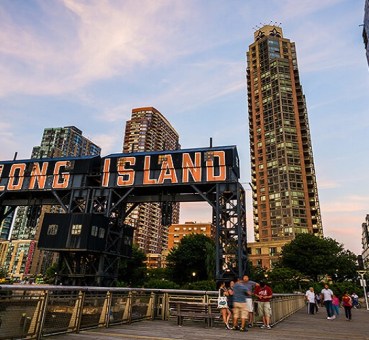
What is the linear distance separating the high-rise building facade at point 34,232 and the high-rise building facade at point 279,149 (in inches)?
2902

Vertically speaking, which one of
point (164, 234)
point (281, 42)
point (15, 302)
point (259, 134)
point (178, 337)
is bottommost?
point (178, 337)

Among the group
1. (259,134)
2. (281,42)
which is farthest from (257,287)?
(281,42)

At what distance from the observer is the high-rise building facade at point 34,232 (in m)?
138

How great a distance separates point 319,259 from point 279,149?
4343 cm

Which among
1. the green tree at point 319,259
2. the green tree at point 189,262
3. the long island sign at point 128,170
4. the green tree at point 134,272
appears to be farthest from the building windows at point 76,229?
the green tree at point 319,259

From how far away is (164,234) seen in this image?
6412 inches

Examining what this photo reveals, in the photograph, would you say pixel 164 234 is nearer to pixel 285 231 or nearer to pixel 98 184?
pixel 285 231

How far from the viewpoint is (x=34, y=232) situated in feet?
522

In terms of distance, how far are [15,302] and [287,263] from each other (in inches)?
2566

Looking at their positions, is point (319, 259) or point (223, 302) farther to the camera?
point (319, 259)

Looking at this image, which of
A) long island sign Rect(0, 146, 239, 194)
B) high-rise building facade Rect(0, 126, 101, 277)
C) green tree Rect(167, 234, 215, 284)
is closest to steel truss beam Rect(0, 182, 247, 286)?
long island sign Rect(0, 146, 239, 194)

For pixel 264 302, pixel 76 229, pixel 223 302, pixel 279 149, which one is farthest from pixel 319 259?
pixel 223 302

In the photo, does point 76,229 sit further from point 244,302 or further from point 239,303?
point 244,302

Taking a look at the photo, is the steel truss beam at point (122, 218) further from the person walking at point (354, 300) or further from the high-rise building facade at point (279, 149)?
the high-rise building facade at point (279, 149)
